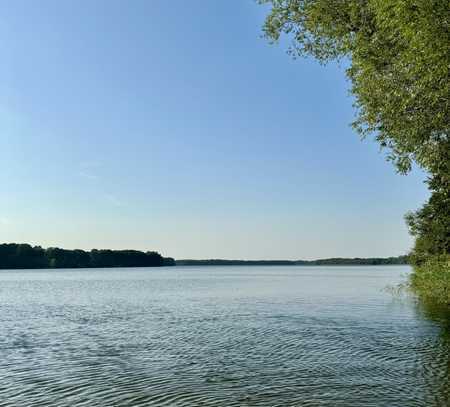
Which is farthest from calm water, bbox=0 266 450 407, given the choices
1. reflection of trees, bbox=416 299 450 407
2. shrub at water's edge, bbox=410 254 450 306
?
shrub at water's edge, bbox=410 254 450 306

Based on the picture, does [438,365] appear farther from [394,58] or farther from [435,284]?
[435,284]

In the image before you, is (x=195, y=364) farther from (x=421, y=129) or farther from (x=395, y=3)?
(x=395, y=3)

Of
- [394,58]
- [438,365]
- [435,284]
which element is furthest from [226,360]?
[435,284]

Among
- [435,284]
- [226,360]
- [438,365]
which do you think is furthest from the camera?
[435,284]

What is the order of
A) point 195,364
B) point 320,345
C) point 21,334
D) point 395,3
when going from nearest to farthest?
point 395,3, point 195,364, point 320,345, point 21,334

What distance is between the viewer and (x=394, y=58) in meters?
20.6

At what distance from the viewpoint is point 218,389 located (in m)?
15.1

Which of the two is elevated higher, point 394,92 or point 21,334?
point 394,92

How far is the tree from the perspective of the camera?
1770cm

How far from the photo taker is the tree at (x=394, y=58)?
17.7m

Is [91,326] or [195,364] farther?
[91,326]

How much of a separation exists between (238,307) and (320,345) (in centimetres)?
2016

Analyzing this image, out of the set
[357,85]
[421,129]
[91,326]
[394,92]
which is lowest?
[91,326]

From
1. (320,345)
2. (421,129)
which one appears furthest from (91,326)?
(421,129)
